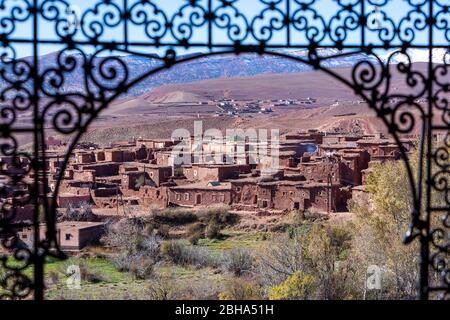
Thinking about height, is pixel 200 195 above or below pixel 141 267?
above

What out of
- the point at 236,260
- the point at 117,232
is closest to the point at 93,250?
the point at 117,232

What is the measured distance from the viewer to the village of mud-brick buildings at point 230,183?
22.1m

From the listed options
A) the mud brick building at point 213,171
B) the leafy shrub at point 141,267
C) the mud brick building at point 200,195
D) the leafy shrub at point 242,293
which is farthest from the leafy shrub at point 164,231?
the leafy shrub at point 242,293

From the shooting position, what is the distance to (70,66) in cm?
290

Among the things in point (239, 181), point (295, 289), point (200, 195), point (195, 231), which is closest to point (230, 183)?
point (239, 181)

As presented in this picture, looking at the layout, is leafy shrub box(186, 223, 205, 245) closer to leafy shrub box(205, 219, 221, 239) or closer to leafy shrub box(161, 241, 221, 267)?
leafy shrub box(205, 219, 221, 239)

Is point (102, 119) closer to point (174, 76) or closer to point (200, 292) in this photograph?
point (174, 76)

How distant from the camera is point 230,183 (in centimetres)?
2397

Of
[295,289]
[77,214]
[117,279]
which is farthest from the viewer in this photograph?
[77,214]

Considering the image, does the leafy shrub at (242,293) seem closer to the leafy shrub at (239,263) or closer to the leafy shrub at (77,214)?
the leafy shrub at (239,263)

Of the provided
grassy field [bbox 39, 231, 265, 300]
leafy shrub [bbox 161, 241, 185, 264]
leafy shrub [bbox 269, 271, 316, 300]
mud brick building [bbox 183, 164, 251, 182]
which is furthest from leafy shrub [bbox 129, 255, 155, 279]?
mud brick building [bbox 183, 164, 251, 182]

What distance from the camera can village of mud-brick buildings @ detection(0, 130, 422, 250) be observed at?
22062mm

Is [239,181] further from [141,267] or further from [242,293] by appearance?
[242,293]
